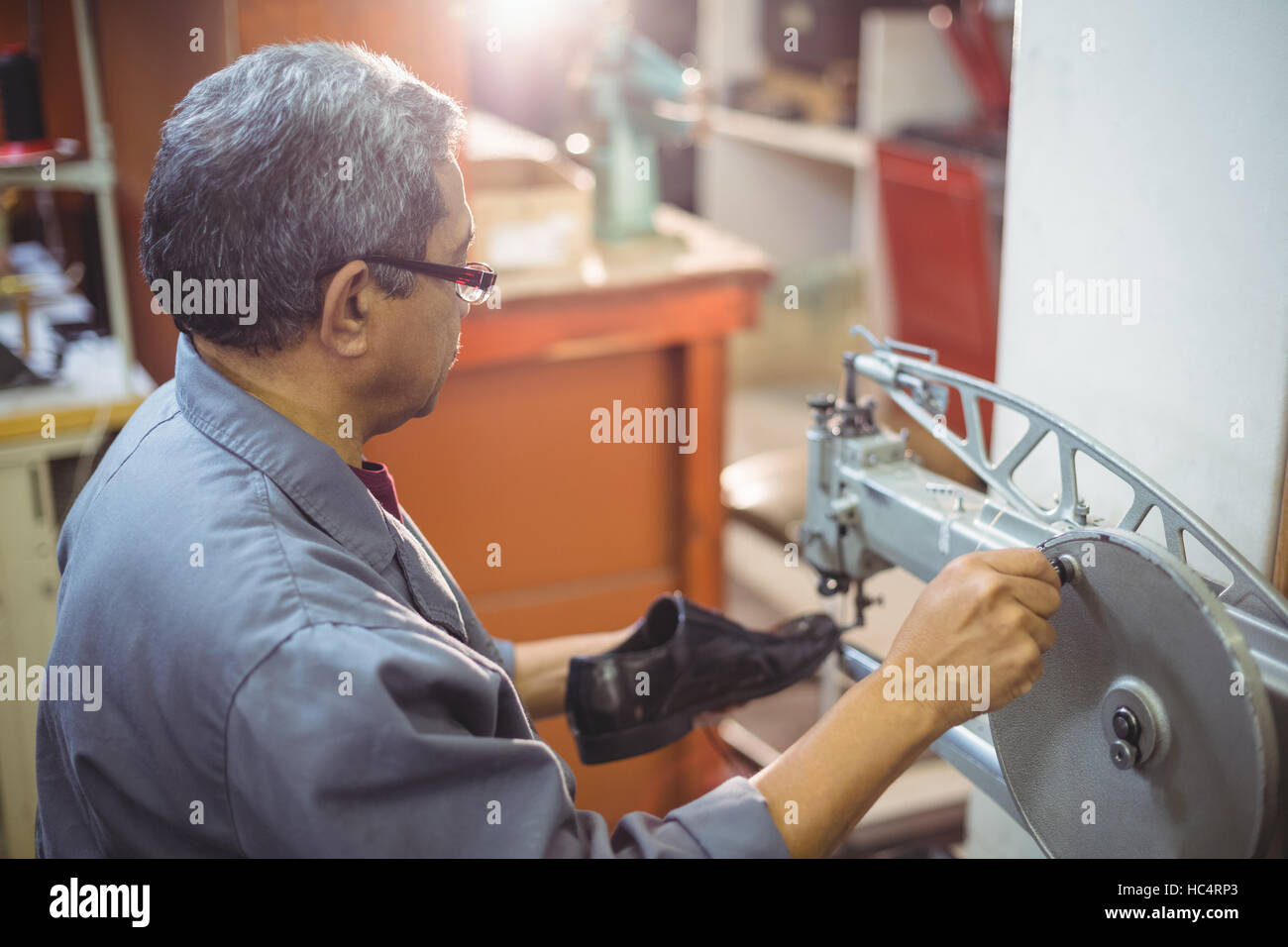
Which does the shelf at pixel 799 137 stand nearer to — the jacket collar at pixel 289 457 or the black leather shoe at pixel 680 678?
the black leather shoe at pixel 680 678

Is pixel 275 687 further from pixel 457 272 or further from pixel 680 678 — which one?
pixel 680 678

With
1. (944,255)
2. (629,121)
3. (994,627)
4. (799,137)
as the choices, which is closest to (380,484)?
(994,627)

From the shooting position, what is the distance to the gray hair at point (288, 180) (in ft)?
2.99

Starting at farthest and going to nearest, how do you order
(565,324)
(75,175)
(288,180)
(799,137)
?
(799,137) < (565,324) < (75,175) < (288,180)

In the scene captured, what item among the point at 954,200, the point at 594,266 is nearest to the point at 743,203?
the point at 954,200

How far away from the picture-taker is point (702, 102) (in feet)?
8.45

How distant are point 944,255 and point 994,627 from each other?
2.57 meters

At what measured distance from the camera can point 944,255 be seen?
10.9 feet

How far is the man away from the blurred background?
432 mm

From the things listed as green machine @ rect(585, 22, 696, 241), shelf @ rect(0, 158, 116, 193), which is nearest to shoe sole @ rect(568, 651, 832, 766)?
shelf @ rect(0, 158, 116, 193)

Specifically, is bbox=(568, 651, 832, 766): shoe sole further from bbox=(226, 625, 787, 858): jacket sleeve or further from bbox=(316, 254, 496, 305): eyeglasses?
bbox=(316, 254, 496, 305): eyeglasses

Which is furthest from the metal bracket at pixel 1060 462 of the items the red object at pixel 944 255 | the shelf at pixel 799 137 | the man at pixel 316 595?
the shelf at pixel 799 137

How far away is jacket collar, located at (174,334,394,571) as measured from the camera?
3.11 ft
